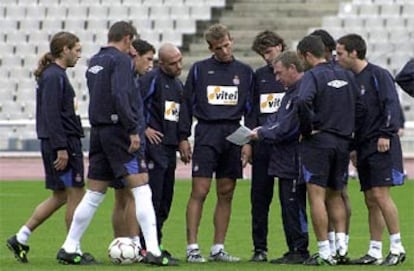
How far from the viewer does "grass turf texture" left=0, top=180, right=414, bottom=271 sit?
13.2 meters

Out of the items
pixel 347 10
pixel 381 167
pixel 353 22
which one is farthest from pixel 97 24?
pixel 381 167

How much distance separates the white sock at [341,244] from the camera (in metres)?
13.3

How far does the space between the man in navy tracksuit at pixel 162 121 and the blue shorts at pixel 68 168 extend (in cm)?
63

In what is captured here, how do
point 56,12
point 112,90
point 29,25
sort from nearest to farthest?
1. point 112,90
2. point 29,25
3. point 56,12

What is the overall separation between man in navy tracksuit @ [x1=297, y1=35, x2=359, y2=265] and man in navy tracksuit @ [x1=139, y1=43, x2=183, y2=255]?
4.36 ft

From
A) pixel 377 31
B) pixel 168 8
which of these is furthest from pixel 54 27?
pixel 377 31

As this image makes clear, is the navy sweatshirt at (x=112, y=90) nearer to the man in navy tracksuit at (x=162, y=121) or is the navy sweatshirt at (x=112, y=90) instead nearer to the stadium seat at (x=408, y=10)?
the man in navy tracksuit at (x=162, y=121)

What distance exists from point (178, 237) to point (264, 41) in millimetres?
3204

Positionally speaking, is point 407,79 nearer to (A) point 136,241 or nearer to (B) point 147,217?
(B) point 147,217

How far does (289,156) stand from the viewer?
13.7 m

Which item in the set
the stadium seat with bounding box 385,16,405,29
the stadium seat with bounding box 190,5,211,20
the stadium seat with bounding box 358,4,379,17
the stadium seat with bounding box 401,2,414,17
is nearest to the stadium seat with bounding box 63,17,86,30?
the stadium seat with bounding box 190,5,211,20

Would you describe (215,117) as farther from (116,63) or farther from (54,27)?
(54,27)

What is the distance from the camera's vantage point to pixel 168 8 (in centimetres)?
3938

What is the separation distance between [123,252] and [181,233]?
3.92 metres
